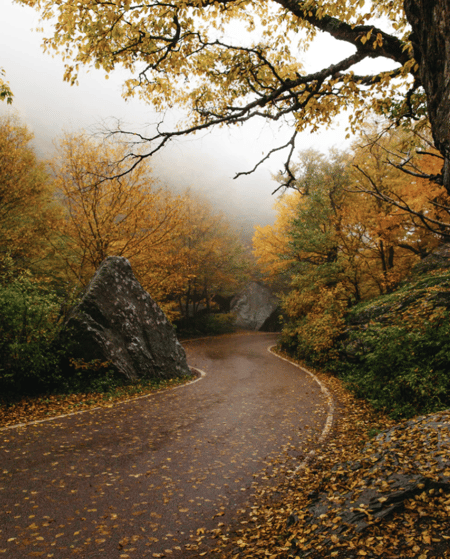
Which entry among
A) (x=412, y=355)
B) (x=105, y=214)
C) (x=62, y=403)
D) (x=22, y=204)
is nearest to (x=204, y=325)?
(x=22, y=204)

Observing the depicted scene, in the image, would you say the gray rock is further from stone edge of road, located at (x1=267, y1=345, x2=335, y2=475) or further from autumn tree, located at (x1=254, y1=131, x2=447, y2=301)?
autumn tree, located at (x1=254, y1=131, x2=447, y2=301)

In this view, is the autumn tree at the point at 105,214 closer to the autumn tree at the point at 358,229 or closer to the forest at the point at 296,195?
the forest at the point at 296,195

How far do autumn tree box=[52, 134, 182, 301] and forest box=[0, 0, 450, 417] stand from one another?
6cm

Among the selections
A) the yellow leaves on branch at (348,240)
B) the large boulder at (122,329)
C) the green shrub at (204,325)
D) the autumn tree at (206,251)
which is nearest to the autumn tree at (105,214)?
the large boulder at (122,329)

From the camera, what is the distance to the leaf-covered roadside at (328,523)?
2516mm

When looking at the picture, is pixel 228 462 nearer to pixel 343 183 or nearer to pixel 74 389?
pixel 74 389

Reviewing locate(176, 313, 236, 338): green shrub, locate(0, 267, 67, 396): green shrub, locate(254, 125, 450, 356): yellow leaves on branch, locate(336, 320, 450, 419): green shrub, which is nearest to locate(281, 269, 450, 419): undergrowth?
locate(336, 320, 450, 419): green shrub

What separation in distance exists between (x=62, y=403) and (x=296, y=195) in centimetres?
1634

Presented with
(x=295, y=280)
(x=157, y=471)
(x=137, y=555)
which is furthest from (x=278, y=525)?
(x=295, y=280)

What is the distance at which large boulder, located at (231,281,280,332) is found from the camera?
34188mm

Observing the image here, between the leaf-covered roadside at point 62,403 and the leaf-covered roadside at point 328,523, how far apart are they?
5140mm

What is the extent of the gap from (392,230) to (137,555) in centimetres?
1232

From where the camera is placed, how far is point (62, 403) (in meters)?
8.04

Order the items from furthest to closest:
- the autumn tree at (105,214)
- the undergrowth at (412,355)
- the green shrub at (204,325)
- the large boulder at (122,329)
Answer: the green shrub at (204,325), the autumn tree at (105,214), the large boulder at (122,329), the undergrowth at (412,355)
